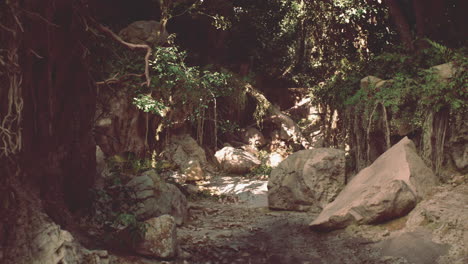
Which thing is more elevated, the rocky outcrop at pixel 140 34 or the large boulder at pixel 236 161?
the rocky outcrop at pixel 140 34

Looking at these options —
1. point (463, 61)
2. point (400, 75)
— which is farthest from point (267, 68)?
point (463, 61)

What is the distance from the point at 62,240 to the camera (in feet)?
11.6

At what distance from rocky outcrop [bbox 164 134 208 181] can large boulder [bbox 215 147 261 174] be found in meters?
0.58

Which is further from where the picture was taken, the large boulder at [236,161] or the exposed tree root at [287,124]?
the exposed tree root at [287,124]

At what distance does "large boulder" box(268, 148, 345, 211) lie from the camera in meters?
7.42

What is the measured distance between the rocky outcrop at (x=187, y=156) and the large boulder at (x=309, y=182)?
12.4ft

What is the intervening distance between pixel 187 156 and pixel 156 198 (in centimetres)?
572

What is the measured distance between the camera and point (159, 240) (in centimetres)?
459

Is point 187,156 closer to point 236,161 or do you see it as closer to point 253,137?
point 236,161

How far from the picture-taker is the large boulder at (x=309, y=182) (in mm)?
7418

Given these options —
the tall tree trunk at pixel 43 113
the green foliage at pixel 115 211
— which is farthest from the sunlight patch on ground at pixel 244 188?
the tall tree trunk at pixel 43 113

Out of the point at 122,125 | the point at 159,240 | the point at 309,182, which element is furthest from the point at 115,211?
the point at 122,125

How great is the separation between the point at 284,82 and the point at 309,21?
21.4ft

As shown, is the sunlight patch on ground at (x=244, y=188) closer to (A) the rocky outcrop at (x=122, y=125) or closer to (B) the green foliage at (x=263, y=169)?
(B) the green foliage at (x=263, y=169)
